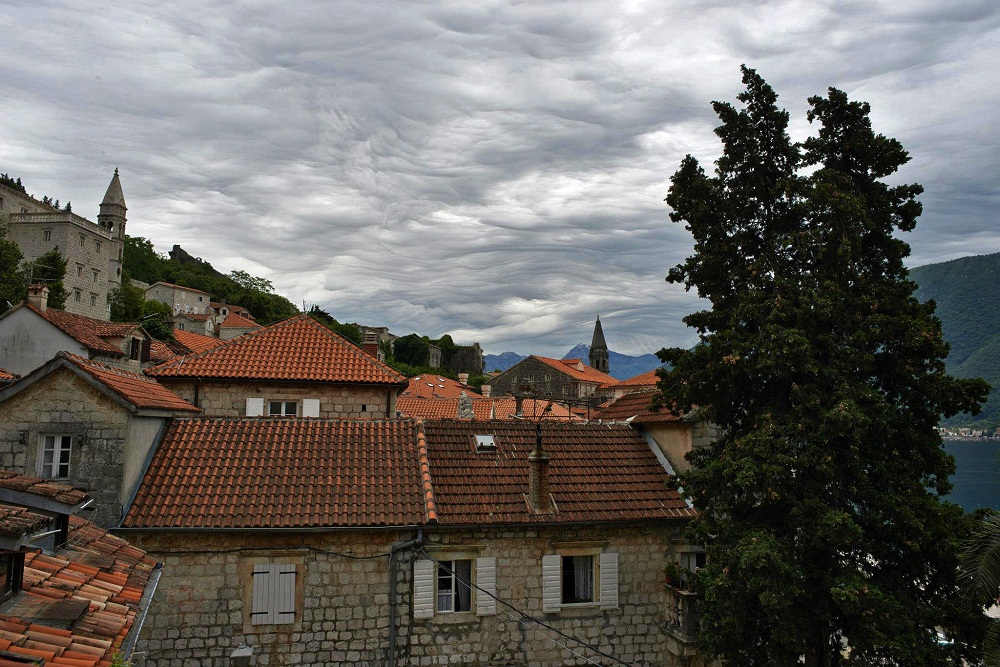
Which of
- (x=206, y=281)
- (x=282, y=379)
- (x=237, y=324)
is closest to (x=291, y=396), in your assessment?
(x=282, y=379)

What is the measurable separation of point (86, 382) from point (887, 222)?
52.4 ft

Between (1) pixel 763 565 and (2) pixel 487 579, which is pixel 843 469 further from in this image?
(2) pixel 487 579

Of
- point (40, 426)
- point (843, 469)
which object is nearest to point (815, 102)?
point (843, 469)

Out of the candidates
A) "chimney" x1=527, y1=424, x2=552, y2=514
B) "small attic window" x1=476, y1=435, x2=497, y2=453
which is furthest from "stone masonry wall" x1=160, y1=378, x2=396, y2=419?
"chimney" x1=527, y1=424, x2=552, y2=514

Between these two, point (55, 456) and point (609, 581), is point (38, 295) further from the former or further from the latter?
point (609, 581)

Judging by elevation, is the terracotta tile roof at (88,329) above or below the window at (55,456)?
above

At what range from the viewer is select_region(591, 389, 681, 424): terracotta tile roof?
54.4 ft

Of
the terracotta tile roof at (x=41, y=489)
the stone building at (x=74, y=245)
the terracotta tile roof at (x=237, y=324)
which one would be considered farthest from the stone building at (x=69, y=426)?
the terracotta tile roof at (x=237, y=324)

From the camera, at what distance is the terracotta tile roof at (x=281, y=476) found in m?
13.0

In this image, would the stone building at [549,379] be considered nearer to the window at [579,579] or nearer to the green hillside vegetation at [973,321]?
the green hillside vegetation at [973,321]

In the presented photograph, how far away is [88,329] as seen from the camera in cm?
2405

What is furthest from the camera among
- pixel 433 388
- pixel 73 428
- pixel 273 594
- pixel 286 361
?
pixel 433 388

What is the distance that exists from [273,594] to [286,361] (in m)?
9.50

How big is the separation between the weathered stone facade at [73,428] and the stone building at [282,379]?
6.44 meters
